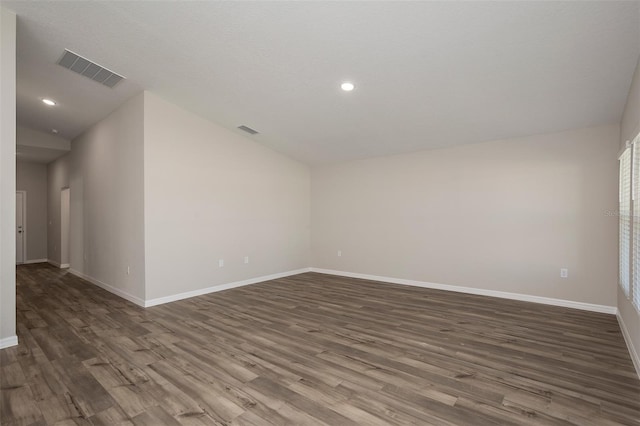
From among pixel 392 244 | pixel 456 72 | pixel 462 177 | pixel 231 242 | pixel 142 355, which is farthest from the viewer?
pixel 392 244

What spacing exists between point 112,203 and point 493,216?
6066 mm

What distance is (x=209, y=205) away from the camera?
4.99 meters

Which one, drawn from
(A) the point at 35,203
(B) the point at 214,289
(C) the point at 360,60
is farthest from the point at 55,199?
(C) the point at 360,60

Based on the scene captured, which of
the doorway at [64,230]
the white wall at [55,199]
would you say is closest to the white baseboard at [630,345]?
the white wall at [55,199]

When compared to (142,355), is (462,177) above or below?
above

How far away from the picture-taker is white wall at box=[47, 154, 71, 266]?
7266 millimetres

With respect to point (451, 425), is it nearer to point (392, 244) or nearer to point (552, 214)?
point (552, 214)

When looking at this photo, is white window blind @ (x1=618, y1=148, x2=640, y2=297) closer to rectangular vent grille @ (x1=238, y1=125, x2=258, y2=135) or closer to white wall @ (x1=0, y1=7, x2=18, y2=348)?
rectangular vent grille @ (x1=238, y1=125, x2=258, y2=135)

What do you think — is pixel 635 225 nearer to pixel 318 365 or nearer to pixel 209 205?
pixel 318 365

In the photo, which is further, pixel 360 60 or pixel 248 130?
pixel 248 130

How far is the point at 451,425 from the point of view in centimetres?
173

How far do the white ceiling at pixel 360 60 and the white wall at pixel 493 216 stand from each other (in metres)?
0.41

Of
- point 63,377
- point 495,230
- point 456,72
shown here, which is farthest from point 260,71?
point 495,230

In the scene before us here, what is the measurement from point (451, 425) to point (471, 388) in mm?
490
